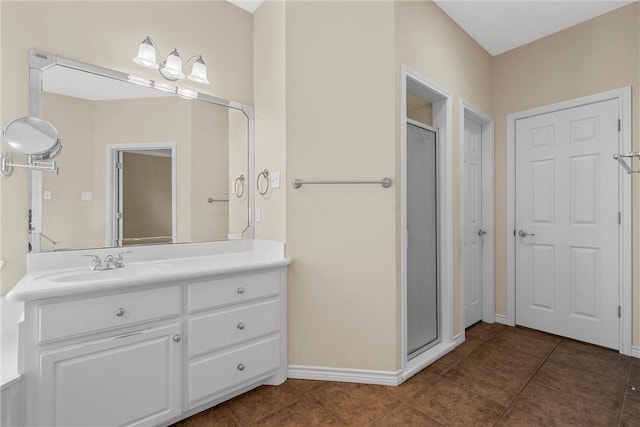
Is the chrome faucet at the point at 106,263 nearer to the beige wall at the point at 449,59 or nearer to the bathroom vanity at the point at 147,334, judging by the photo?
the bathroom vanity at the point at 147,334

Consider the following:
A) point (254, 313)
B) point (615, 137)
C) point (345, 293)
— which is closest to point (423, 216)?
point (345, 293)

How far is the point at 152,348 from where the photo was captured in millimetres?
1524

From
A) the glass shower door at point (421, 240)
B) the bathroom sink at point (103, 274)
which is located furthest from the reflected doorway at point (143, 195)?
the glass shower door at point (421, 240)

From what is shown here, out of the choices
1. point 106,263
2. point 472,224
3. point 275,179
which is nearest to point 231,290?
point 106,263

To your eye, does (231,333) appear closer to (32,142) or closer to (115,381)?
(115,381)

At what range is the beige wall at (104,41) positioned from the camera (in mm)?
1596

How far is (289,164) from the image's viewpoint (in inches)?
83.5

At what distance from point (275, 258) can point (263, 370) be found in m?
0.69

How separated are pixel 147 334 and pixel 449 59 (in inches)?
113

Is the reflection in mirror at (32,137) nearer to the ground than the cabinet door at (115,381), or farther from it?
farther from it

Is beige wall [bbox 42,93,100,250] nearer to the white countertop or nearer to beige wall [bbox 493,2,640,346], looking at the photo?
the white countertop

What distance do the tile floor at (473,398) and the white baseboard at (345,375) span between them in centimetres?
4

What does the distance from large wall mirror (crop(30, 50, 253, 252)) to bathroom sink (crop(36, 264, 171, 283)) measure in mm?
233

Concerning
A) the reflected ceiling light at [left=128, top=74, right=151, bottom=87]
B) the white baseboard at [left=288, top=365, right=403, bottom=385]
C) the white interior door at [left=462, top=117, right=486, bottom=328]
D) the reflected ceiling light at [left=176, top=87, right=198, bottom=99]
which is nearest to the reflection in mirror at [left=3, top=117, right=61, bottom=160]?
the reflected ceiling light at [left=128, top=74, right=151, bottom=87]
